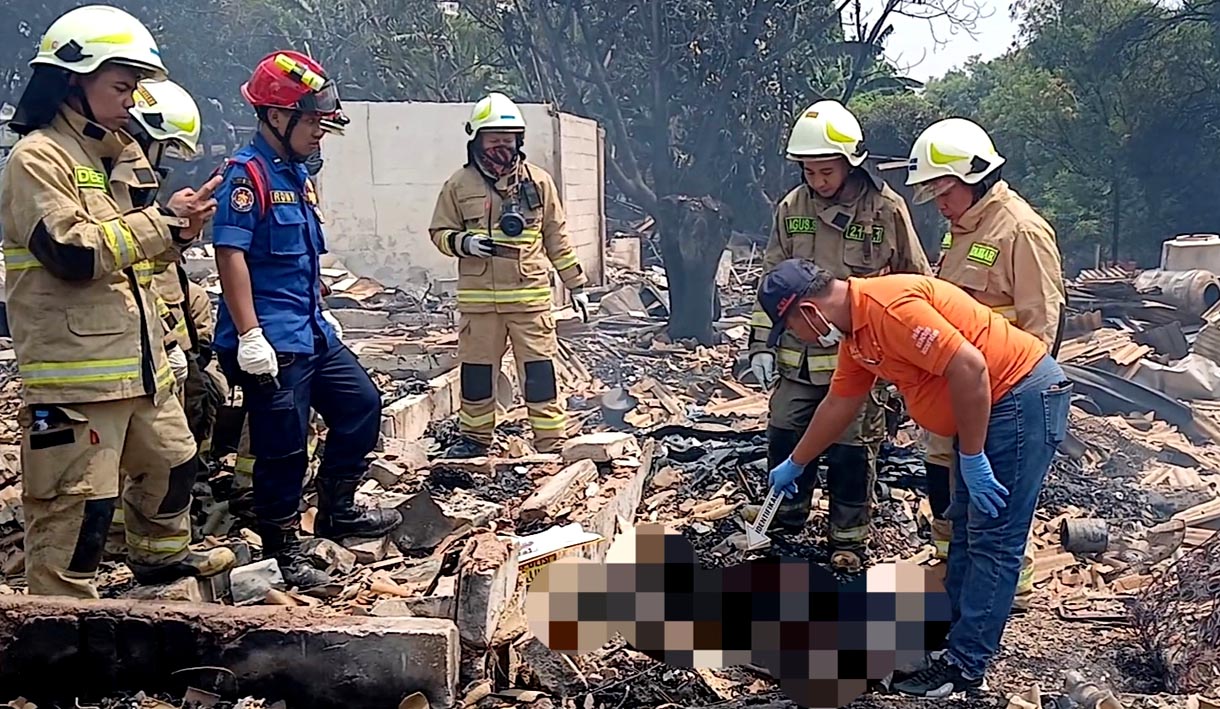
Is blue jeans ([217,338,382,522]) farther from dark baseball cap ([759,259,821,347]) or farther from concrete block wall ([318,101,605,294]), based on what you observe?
concrete block wall ([318,101,605,294])

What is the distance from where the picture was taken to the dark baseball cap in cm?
352

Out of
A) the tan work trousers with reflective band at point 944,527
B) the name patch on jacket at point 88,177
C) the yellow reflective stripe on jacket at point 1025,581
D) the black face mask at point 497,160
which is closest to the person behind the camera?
the name patch on jacket at point 88,177

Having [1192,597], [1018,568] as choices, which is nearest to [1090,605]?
[1192,597]

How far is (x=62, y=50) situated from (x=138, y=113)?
93 cm

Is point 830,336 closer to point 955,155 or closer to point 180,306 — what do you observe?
point 955,155

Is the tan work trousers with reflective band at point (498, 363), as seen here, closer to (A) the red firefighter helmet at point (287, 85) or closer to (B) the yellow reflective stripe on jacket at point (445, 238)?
(B) the yellow reflective stripe on jacket at point (445, 238)

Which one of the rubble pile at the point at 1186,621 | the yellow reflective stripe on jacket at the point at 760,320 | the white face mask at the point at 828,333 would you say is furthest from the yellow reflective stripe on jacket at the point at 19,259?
the rubble pile at the point at 1186,621

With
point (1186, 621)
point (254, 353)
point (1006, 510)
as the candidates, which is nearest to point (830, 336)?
point (1006, 510)

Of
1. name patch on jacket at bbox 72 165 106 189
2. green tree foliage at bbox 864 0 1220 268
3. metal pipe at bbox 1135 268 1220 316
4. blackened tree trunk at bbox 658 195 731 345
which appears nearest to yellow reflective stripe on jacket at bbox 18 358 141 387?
name patch on jacket at bbox 72 165 106 189

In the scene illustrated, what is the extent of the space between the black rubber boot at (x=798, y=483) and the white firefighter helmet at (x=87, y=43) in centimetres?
317

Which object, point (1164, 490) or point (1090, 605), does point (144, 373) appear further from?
point (1164, 490)

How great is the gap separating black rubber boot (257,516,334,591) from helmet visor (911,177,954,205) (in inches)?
120

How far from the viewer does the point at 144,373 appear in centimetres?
372

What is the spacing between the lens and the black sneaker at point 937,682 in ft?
12.4
